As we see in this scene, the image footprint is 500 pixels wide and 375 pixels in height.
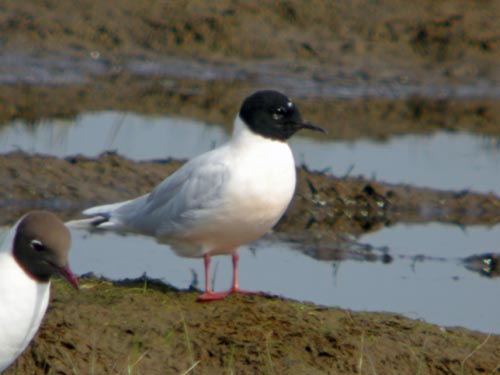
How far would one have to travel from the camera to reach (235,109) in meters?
14.3

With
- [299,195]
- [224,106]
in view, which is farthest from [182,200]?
[224,106]

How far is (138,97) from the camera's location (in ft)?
49.1

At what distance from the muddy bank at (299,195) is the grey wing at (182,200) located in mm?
2443

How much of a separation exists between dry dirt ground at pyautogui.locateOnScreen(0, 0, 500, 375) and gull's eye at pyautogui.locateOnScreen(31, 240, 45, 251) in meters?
0.88

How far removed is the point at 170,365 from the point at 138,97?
9074mm

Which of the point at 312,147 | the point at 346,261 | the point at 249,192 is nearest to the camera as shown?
the point at 249,192

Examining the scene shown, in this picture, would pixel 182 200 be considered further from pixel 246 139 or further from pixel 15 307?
pixel 15 307

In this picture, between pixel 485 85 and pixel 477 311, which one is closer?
pixel 477 311

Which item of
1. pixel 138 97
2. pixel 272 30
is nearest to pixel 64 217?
pixel 138 97

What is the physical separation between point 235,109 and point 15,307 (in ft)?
29.9

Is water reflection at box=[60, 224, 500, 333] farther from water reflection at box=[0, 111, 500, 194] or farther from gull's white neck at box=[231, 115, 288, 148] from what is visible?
water reflection at box=[0, 111, 500, 194]

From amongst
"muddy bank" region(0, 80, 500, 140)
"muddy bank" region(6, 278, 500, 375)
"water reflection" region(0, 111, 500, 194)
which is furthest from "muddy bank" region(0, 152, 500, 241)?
"muddy bank" region(6, 278, 500, 375)

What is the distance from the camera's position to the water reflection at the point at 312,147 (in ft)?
38.0

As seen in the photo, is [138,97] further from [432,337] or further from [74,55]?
[432,337]
